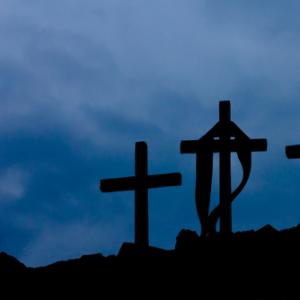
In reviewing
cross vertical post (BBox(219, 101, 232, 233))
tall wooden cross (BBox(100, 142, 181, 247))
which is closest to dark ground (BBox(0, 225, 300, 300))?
tall wooden cross (BBox(100, 142, 181, 247))

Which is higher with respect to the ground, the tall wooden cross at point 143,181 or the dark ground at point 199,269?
the tall wooden cross at point 143,181

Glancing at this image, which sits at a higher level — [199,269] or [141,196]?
[141,196]

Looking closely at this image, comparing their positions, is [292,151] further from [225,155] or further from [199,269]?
[199,269]

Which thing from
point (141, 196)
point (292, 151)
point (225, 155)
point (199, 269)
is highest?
point (225, 155)

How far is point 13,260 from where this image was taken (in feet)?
39.5

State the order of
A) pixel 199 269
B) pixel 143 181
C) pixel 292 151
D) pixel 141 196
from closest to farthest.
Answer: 1. pixel 199 269
2. pixel 292 151
3. pixel 141 196
4. pixel 143 181

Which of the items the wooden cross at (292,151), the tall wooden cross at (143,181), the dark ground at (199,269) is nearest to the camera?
the dark ground at (199,269)

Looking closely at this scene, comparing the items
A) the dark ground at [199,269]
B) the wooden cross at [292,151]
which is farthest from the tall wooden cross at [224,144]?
the dark ground at [199,269]

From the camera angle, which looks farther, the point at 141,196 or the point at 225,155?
the point at 225,155

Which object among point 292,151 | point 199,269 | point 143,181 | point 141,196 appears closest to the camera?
point 199,269

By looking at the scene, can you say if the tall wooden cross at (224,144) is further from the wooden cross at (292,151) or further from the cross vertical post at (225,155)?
the wooden cross at (292,151)

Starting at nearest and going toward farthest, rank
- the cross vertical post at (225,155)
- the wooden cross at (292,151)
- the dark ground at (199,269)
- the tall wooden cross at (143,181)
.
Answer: the dark ground at (199,269), the wooden cross at (292,151), the tall wooden cross at (143,181), the cross vertical post at (225,155)

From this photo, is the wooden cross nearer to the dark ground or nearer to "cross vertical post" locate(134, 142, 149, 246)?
"cross vertical post" locate(134, 142, 149, 246)

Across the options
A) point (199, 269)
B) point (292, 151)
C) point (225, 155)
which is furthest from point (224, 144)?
point (199, 269)
